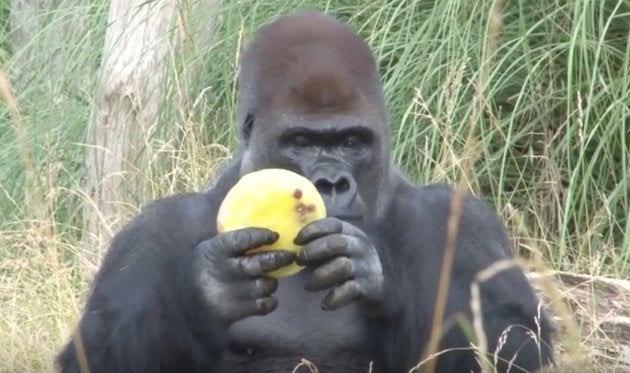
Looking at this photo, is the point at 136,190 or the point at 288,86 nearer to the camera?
the point at 288,86

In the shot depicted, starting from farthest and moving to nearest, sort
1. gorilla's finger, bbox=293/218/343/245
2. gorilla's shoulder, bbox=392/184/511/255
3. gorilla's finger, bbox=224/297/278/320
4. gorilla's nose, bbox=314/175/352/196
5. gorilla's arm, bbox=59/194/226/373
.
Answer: gorilla's shoulder, bbox=392/184/511/255 < gorilla's arm, bbox=59/194/226/373 < gorilla's nose, bbox=314/175/352/196 < gorilla's finger, bbox=224/297/278/320 < gorilla's finger, bbox=293/218/343/245

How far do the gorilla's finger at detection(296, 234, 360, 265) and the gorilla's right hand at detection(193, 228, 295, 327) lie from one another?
1.2 inches

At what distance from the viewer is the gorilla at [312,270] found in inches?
140

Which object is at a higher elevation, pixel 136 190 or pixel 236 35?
pixel 236 35

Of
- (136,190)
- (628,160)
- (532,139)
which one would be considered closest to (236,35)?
(136,190)

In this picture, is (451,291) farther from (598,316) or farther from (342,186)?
A: (598,316)

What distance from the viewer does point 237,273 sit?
3250mm

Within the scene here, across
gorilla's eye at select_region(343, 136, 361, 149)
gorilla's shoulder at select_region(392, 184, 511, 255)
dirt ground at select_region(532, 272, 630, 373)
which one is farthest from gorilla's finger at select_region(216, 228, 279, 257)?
dirt ground at select_region(532, 272, 630, 373)

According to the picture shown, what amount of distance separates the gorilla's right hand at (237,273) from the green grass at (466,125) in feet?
4.76

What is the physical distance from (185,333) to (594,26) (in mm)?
2564

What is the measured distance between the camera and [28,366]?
4.34 metres

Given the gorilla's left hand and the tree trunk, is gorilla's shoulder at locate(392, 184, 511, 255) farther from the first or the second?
the tree trunk

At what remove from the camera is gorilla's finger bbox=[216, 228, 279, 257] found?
318cm

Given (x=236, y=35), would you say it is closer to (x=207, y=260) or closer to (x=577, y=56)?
(x=577, y=56)
